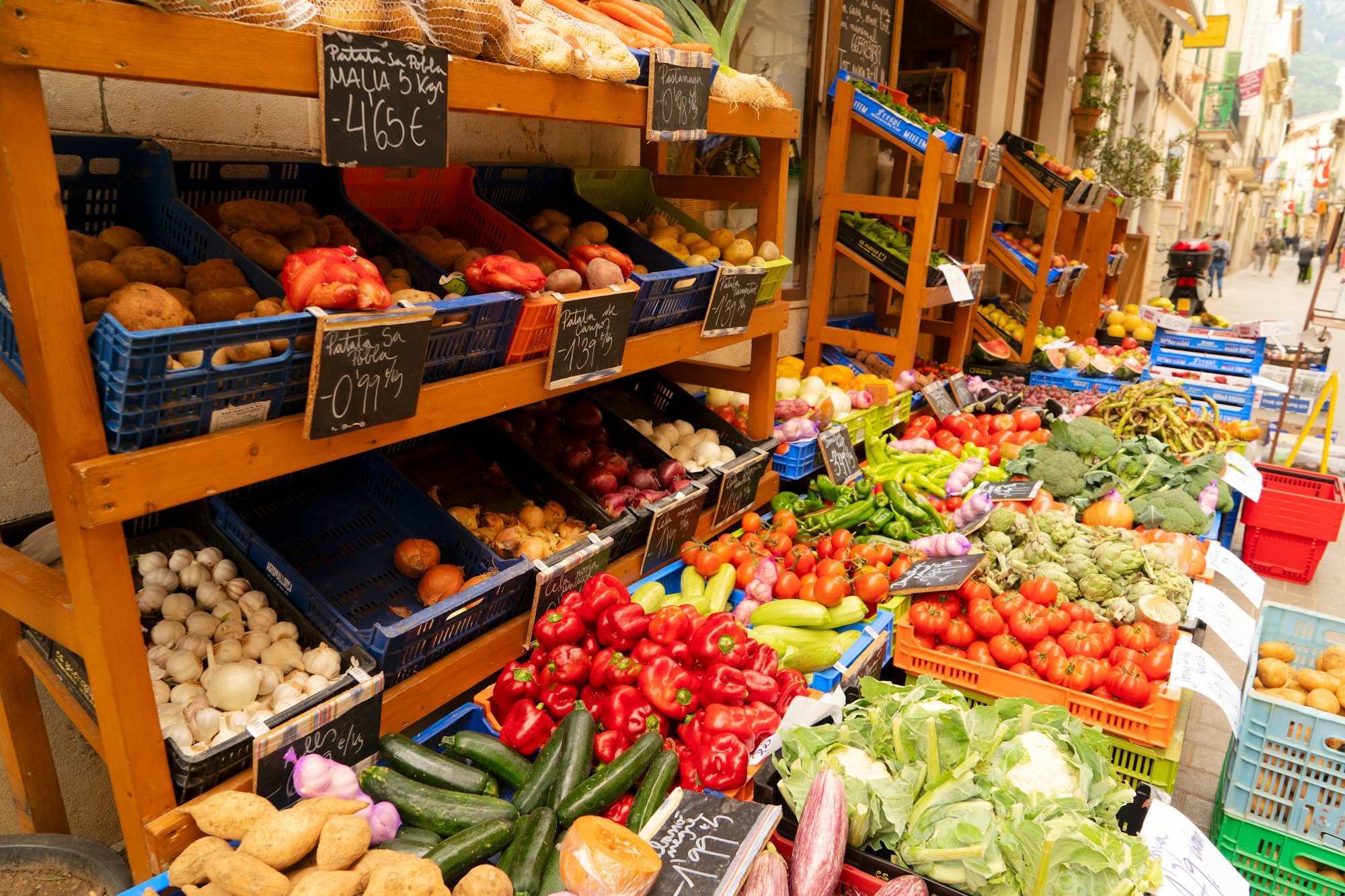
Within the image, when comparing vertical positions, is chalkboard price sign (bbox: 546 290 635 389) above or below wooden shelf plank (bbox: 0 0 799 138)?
below

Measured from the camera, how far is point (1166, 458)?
4465 millimetres

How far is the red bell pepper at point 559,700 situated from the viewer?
2166 millimetres

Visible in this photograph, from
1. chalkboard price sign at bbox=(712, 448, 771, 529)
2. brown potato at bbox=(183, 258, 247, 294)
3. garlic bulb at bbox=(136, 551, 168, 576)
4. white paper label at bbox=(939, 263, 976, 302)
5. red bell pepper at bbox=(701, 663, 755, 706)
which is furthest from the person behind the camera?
white paper label at bbox=(939, 263, 976, 302)

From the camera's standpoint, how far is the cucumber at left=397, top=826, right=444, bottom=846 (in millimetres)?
1688

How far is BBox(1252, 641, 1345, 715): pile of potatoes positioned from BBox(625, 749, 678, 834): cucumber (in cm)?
196

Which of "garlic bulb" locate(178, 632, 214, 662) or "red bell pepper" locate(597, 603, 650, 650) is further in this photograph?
"red bell pepper" locate(597, 603, 650, 650)

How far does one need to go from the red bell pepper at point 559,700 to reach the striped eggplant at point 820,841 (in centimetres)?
73

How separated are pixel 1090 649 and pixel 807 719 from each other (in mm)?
1151

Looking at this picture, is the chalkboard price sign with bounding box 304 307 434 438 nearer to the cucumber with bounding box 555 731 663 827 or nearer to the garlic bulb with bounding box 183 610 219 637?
the garlic bulb with bounding box 183 610 219 637

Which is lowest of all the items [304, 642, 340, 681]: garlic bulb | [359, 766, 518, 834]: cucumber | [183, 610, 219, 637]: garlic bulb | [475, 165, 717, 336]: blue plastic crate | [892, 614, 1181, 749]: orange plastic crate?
[892, 614, 1181, 749]: orange plastic crate

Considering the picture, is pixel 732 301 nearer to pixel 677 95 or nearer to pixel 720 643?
pixel 677 95

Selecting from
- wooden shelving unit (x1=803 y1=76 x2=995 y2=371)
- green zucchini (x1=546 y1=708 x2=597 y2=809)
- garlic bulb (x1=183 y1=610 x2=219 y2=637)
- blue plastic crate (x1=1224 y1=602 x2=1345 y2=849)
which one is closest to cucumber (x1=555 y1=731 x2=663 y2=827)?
green zucchini (x1=546 y1=708 x2=597 y2=809)

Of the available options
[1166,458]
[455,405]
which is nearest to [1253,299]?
[1166,458]

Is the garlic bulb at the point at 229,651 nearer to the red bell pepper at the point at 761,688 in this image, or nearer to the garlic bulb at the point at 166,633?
the garlic bulb at the point at 166,633
